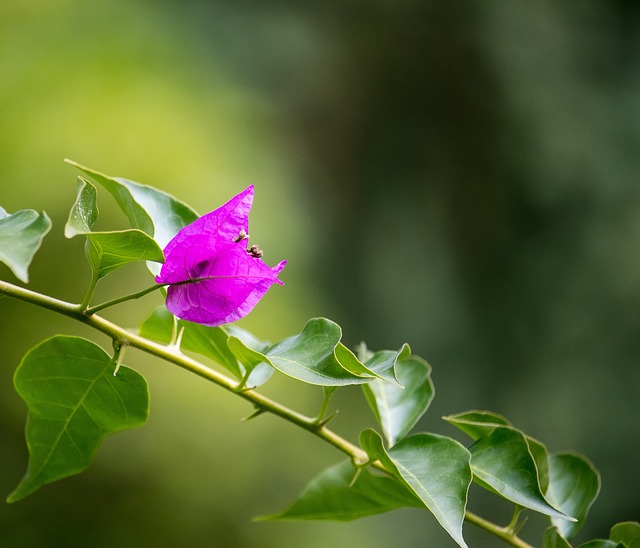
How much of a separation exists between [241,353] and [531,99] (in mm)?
2330

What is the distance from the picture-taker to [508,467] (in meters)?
0.43

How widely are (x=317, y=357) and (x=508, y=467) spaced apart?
14 centimetres

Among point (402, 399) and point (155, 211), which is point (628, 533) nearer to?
point (402, 399)

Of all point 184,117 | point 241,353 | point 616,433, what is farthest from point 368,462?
point 616,433

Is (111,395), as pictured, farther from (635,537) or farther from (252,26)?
(252,26)

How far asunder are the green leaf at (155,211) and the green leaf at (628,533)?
0.33 meters

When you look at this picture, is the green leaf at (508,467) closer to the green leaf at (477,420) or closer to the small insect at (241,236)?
the green leaf at (477,420)

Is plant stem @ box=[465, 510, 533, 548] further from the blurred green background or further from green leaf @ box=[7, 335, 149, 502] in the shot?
the blurred green background

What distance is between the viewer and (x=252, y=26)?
7.43 feet

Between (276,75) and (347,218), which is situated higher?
(276,75)

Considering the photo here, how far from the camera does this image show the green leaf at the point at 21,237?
29 centimetres

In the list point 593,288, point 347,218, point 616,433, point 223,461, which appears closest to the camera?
point 223,461

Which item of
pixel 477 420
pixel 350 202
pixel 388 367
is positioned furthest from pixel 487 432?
pixel 350 202

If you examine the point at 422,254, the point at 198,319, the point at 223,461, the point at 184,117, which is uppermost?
the point at 198,319
